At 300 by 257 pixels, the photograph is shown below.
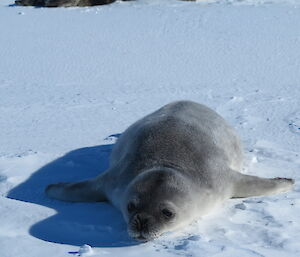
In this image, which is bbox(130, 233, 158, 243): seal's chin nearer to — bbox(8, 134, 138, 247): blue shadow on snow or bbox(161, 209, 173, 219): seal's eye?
bbox(8, 134, 138, 247): blue shadow on snow

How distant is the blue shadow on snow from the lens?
287 centimetres

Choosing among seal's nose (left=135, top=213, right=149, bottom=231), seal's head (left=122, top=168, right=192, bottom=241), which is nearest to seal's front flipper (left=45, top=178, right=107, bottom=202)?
seal's head (left=122, top=168, right=192, bottom=241)

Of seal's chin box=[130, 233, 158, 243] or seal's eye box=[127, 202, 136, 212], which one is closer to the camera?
seal's chin box=[130, 233, 158, 243]

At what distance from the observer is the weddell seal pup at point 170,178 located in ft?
9.61

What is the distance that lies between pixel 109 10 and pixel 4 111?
4585 mm

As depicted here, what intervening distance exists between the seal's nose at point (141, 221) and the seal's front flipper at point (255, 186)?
740 millimetres

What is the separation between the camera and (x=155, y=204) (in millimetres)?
2908

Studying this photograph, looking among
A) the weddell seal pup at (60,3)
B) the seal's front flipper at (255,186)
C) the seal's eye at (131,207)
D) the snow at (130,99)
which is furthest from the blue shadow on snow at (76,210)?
the weddell seal pup at (60,3)

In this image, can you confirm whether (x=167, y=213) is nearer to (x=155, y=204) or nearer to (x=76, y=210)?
(x=155, y=204)

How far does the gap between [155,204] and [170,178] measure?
7.4 inches

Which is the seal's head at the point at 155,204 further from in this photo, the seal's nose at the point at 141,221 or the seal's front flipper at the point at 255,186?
the seal's front flipper at the point at 255,186

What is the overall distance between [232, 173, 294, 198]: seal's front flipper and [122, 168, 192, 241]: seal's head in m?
0.46

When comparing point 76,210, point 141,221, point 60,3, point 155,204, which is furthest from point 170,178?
point 60,3

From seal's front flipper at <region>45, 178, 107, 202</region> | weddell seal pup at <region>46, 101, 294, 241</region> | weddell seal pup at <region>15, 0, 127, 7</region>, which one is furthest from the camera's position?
weddell seal pup at <region>15, 0, 127, 7</region>
